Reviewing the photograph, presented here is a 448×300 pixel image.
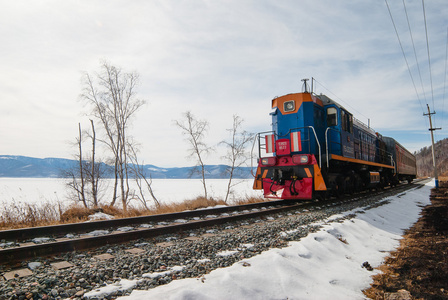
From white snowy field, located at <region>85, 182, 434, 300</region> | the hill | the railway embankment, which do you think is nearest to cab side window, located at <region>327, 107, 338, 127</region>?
the railway embankment

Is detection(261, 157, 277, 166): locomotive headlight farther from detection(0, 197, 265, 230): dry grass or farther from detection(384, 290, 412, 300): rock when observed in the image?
detection(384, 290, 412, 300): rock

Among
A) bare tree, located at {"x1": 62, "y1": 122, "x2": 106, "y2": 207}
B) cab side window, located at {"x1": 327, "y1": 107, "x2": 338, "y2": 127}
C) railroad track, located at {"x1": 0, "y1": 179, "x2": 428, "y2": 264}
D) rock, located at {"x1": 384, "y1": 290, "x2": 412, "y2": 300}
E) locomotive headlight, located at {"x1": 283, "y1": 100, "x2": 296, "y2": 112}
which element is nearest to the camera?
rock, located at {"x1": 384, "y1": 290, "x2": 412, "y2": 300}

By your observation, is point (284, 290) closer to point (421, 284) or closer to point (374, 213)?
point (421, 284)

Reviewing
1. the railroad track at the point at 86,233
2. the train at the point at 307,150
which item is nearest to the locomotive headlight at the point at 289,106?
the train at the point at 307,150

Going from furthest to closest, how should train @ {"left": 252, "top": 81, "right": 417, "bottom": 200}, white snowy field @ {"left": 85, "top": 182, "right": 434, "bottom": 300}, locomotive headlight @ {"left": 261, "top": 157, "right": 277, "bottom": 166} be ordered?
→ locomotive headlight @ {"left": 261, "top": 157, "right": 277, "bottom": 166} → train @ {"left": 252, "top": 81, "right": 417, "bottom": 200} → white snowy field @ {"left": 85, "top": 182, "right": 434, "bottom": 300}

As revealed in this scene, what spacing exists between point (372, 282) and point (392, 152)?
20169 millimetres

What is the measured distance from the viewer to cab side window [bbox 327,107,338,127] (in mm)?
9906

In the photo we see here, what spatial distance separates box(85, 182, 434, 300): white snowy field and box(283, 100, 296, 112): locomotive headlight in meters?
5.70

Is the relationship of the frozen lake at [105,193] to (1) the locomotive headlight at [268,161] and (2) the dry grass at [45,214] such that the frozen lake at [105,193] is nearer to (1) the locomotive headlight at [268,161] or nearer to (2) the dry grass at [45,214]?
(2) the dry grass at [45,214]

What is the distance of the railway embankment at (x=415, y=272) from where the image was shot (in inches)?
105

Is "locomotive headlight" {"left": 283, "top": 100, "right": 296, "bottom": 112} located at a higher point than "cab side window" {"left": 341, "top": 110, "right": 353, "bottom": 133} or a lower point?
higher

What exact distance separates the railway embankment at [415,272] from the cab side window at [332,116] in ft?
18.4

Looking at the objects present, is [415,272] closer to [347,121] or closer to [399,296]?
[399,296]

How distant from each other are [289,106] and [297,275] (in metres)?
7.71
